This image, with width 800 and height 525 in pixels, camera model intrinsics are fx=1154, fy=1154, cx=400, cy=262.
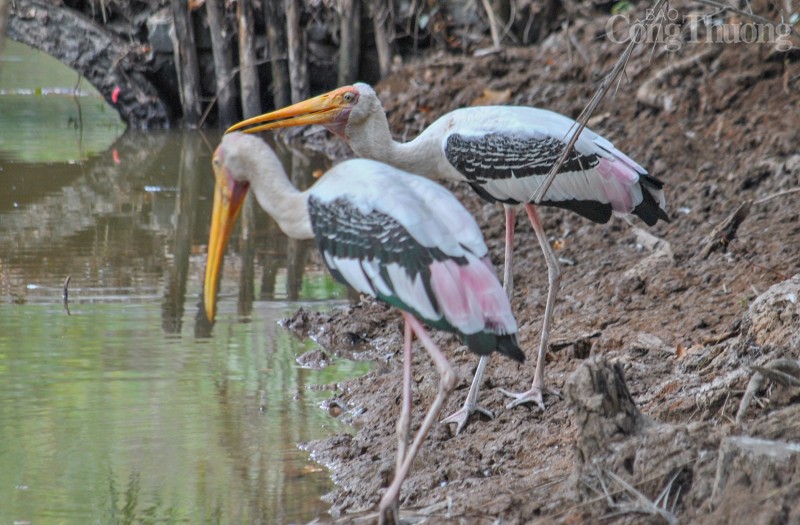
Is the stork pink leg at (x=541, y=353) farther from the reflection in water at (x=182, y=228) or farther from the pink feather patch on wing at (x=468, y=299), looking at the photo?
the reflection in water at (x=182, y=228)

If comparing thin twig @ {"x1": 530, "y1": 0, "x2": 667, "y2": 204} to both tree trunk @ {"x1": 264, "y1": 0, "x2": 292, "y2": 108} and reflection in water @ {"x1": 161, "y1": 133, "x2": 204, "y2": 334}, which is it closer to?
reflection in water @ {"x1": 161, "y1": 133, "x2": 204, "y2": 334}

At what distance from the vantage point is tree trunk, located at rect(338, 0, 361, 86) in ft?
45.2

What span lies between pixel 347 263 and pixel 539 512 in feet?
3.37

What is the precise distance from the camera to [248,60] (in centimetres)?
1381

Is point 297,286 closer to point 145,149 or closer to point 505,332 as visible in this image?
point 505,332

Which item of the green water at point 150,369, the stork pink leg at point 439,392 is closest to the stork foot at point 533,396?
the green water at point 150,369

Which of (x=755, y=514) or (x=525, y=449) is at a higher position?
(x=755, y=514)

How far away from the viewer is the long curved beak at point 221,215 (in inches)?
162

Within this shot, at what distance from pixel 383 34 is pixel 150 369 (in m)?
9.00

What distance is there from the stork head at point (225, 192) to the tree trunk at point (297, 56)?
31.8 feet

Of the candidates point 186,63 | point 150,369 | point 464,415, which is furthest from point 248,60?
point 464,415

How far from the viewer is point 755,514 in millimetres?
2793

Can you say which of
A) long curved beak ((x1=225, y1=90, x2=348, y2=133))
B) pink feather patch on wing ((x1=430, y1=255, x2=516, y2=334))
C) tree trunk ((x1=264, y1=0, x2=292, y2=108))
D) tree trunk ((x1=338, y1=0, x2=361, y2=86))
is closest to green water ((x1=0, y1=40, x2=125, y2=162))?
tree trunk ((x1=264, y1=0, x2=292, y2=108))

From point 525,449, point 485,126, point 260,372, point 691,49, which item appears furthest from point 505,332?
point 691,49
